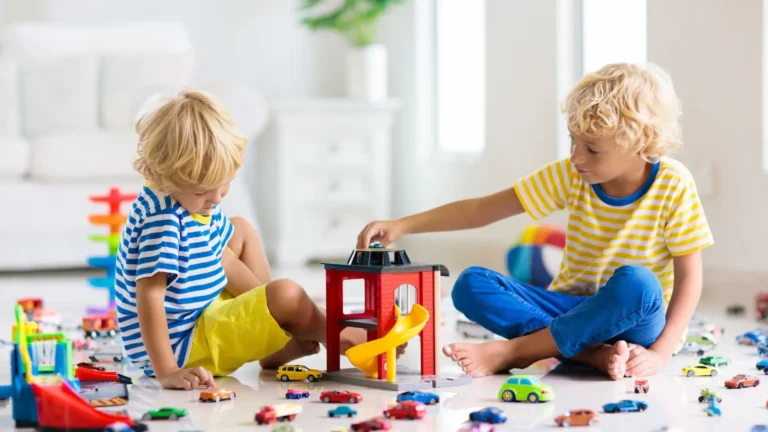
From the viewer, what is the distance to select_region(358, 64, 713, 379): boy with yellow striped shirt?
149 cm

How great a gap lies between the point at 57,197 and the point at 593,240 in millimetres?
2069

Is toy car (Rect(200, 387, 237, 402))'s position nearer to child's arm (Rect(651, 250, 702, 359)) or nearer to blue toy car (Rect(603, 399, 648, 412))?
blue toy car (Rect(603, 399, 648, 412))

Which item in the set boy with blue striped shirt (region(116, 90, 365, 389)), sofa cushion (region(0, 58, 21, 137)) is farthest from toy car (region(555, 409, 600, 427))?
sofa cushion (region(0, 58, 21, 137))

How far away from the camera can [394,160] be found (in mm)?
4203

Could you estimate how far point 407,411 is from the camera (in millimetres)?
1217

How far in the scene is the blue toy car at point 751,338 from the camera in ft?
5.90

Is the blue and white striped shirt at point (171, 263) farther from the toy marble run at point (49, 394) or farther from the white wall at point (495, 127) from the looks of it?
the white wall at point (495, 127)

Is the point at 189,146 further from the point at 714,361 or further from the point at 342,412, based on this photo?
the point at 714,361

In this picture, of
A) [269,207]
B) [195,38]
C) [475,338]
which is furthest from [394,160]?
[475,338]

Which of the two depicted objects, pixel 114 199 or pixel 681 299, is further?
pixel 114 199

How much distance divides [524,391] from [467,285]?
0.31m

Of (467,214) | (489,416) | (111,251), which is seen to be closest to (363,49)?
(111,251)

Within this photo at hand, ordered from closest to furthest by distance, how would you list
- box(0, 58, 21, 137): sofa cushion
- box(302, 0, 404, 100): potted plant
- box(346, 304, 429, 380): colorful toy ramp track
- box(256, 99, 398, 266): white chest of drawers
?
box(346, 304, 429, 380): colorful toy ramp track → box(0, 58, 21, 137): sofa cushion → box(256, 99, 398, 266): white chest of drawers → box(302, 0, 404, 100): potted plant

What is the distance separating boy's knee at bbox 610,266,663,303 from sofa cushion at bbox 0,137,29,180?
227cm
